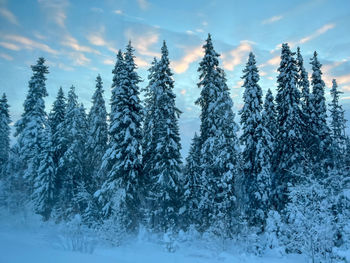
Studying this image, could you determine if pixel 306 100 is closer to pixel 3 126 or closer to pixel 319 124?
pixel 319 124

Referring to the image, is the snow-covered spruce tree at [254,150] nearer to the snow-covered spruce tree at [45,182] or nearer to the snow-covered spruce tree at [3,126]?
the snow-covered spruce tree at [45,182]

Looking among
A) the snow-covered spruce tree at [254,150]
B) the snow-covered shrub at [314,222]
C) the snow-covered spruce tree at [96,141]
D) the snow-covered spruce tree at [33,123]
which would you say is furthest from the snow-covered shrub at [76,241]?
the snow-covered spruce tree at [33,123]

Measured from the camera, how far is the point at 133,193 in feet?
67.2

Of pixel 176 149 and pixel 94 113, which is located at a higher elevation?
pixel 94 113

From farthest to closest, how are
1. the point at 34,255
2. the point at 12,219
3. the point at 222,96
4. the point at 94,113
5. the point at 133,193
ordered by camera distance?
the point at 94,113
the point at 12,219
the point at 222,96
the point at 133,193
the point at 34,255

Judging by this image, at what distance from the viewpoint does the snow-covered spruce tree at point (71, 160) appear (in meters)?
27.2

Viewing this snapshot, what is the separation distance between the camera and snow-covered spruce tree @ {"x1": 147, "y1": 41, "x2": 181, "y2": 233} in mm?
22078

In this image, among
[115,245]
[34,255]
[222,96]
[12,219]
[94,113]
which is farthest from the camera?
[94,113]

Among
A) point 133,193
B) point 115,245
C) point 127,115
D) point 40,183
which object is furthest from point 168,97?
point 40,183

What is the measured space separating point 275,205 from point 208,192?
632 cm

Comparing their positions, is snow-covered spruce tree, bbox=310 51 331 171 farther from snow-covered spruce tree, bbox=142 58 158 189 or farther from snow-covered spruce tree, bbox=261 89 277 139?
snow-covered spruce tree, bbox=142 58 158 189

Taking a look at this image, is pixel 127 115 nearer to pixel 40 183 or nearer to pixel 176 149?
pixel 176 149

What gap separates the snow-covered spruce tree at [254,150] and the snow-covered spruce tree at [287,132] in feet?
5.38

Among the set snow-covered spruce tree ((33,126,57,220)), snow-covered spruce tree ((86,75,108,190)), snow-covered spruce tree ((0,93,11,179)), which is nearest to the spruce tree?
snow-covered spruce tree ((86,75,108,190))
